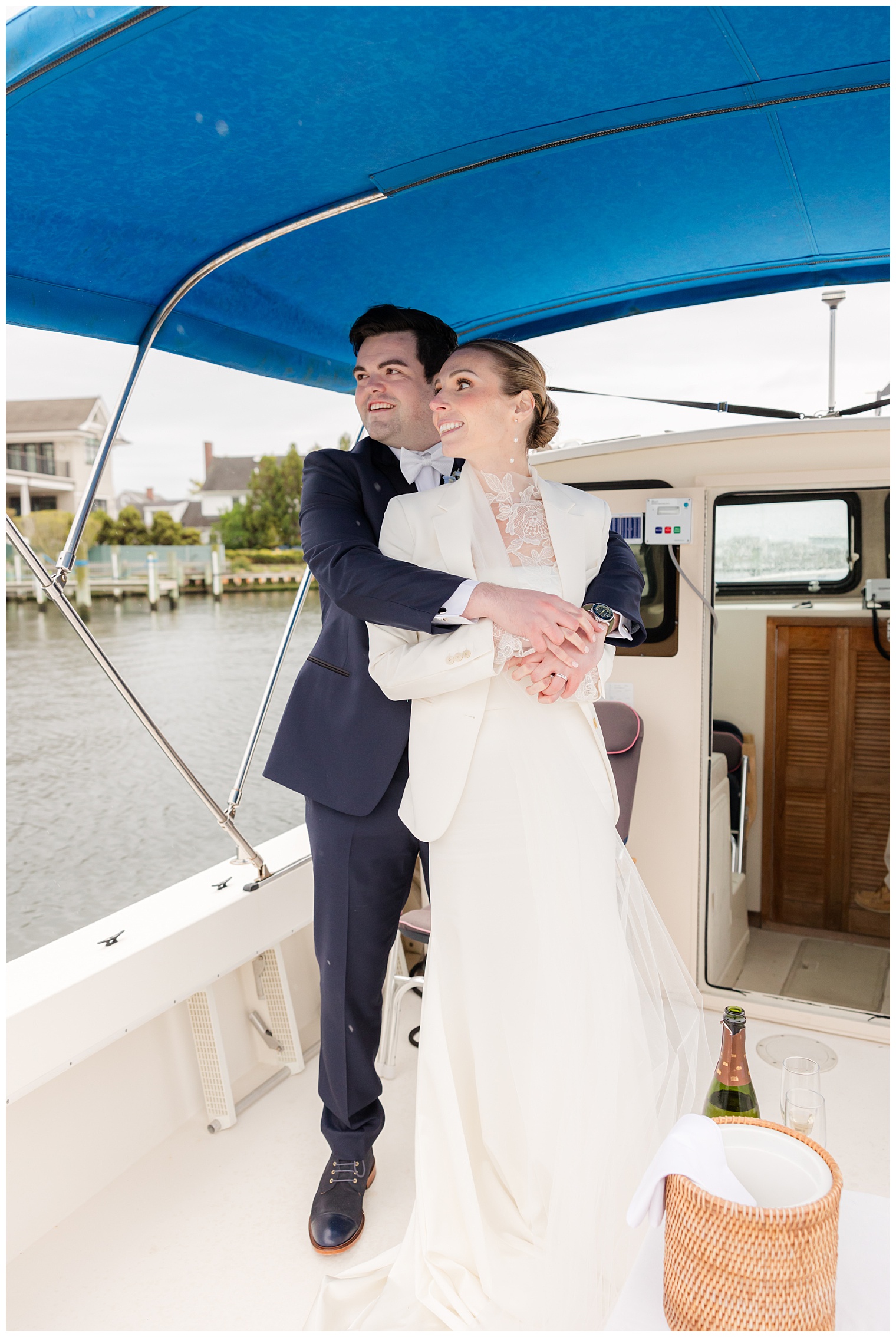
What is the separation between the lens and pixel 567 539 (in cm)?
189

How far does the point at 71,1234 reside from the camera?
2.06 m

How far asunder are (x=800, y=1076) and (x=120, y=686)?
71.3 inches

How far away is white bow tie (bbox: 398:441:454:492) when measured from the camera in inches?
81.1

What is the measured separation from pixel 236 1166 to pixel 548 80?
8.37 feet

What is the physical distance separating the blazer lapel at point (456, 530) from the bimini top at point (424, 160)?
0.66 metres

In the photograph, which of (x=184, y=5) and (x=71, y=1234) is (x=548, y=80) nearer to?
(x=184, y=5)

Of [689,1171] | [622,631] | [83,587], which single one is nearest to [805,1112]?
[689,1171]

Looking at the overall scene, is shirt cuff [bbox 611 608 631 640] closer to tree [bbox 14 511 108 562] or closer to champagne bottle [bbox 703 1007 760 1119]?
champagne bottle [bbox 703 1007 760 1119]

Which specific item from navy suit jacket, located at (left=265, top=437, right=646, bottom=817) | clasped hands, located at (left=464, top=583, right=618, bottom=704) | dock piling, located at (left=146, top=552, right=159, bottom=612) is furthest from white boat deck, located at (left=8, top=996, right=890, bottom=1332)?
dock piling, located at (left=146, top=552, right=159, bottom=612)

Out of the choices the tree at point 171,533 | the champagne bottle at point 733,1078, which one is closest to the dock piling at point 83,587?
the tree at point 171,533

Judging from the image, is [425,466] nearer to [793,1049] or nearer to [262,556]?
[793,1049]

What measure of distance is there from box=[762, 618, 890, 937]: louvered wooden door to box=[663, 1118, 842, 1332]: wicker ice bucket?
3439 millimetres

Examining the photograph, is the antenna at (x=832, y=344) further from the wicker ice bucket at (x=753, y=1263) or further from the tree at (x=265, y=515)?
the tree at (x=265, y=515)

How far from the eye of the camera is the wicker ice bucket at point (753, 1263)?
32.1 inches
